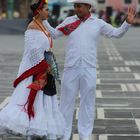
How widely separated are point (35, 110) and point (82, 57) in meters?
0.94

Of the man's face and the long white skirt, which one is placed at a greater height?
the man's face

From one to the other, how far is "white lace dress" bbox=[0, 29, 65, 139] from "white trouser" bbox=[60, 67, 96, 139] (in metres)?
0.42

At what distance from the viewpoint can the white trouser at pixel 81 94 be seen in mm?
9266

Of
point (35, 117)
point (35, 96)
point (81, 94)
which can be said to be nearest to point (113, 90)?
point (81, 94)

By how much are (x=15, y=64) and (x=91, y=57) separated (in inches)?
559

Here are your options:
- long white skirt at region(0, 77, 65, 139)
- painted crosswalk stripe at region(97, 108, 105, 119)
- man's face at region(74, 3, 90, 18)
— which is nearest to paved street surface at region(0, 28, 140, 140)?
painted crosswalk stripe at region(97, 108, 105, 119)

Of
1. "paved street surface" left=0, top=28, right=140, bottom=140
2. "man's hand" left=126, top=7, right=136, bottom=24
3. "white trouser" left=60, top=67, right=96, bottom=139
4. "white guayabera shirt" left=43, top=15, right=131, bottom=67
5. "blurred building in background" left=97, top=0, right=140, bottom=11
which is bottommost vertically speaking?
"blurred building in background" left=97, top=0, right=140, bottom=11

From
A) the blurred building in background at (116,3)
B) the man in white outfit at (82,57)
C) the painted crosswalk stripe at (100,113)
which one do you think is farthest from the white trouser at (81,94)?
the blurred building in background at (116,3)

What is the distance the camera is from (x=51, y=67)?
8.98 meters

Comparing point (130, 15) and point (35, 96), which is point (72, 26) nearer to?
point (130, 15)

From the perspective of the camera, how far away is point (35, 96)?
29.1 feet

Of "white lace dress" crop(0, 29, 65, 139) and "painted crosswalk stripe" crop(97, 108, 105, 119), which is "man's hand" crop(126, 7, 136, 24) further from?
"painted crosswalk stripe" crop(97, 108, 105, 119)

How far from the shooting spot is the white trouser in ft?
30.4

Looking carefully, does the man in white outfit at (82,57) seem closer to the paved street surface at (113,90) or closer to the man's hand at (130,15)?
the man's hand at (130,15)
